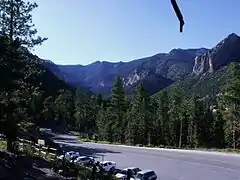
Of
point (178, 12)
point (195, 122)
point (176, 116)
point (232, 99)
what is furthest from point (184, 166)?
point (176, 116)

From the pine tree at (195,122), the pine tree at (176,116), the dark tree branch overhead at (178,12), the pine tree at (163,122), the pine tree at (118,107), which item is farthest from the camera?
the pine tree at (118,107)

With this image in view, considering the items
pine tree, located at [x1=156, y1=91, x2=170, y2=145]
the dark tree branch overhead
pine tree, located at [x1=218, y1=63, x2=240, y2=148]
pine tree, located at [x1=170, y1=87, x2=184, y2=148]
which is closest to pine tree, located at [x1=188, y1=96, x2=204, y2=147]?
pine tree, located at [x1=170, y1=87, x2=184, y2=148]

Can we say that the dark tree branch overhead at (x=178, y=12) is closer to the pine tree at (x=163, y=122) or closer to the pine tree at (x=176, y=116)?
the pine tree at (x=176, y=116)

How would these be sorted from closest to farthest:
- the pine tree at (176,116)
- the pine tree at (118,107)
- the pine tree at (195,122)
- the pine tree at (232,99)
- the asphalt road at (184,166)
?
the asphalt road at (184,166) < the pine tree at (232,99) < the pine tree at (195,122) < the pine tree at (176,116) < the pine tree at (118,107)

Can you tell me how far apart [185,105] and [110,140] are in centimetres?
1905

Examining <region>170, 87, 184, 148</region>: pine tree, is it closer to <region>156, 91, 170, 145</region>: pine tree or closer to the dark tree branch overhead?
<region>156, 91, 170, 145</region>: pine tree

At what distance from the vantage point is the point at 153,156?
51.2 meters

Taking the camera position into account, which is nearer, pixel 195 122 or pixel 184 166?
pixel 184 166

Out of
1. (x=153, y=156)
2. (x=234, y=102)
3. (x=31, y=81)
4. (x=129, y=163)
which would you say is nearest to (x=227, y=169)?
(x=129, y=163)

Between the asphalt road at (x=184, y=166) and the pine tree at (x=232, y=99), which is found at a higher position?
the pine tree at (x=232, y=99)

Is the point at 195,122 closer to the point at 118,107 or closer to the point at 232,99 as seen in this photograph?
the point at 232,99

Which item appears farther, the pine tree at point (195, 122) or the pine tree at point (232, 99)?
the pine tree at point (195, 122)

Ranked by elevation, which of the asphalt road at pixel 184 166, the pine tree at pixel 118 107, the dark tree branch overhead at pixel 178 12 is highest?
the pine tree at pixel 118 107

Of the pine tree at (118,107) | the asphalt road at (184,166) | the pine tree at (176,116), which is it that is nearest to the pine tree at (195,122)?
the pine tree at (176,116)
